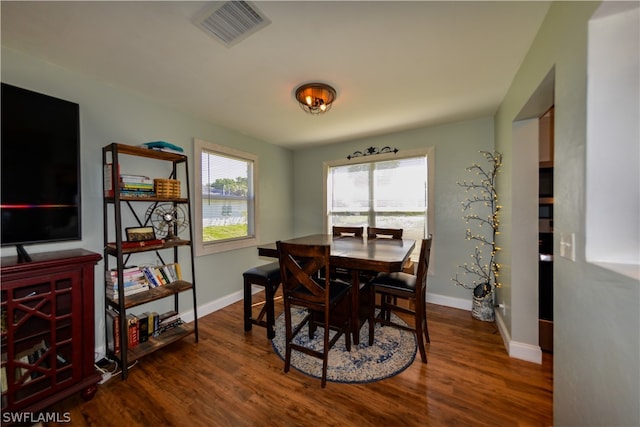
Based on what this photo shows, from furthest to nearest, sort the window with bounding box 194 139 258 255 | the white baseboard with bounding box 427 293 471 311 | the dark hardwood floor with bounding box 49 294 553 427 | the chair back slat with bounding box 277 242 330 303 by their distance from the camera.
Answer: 1. the white baseboard with bounding box 427 293 471 311
2. the window with bounding box 194 139 258 255
3. the chair back slat with bounding box 277 242 330 303
4. the dark hardwood floor with bounding box 49 294 553 427

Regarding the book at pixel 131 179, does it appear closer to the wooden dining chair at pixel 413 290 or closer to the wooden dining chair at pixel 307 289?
the wooden dining chair at pixel 307 289

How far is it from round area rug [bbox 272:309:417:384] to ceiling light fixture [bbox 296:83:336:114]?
222 cm

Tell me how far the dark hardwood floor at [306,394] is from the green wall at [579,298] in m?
0.49

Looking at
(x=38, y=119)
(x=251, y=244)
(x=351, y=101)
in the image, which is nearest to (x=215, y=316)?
(x=251, y=244)

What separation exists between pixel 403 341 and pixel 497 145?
234cm

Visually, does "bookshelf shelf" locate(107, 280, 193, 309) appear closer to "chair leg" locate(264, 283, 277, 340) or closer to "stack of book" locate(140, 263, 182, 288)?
"stack of book" locate(140, 263, 182, 288)

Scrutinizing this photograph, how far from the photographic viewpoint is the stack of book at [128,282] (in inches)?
76.5

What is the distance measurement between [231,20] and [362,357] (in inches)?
103

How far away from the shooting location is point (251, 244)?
3592mm

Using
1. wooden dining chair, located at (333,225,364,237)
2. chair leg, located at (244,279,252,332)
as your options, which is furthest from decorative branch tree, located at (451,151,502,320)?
chair leg, located at (244,279,252,332)

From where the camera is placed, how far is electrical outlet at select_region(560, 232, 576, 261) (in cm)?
106

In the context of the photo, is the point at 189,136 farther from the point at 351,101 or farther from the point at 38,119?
the point at 351,101

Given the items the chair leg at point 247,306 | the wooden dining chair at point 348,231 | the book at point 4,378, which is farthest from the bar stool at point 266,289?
the book at point 4,378

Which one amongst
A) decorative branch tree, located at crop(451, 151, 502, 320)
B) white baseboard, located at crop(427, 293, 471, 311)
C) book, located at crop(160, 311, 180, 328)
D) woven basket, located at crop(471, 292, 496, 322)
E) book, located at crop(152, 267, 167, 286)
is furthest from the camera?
white baseboard, located at crop(427, 293, 471, 311)
